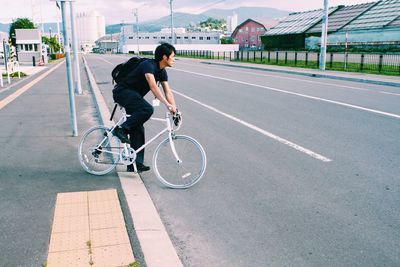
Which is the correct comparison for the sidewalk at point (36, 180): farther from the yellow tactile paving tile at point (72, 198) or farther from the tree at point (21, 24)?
the tree at point (21, 24)

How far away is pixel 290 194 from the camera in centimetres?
448

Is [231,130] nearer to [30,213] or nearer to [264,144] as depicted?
[264,144]

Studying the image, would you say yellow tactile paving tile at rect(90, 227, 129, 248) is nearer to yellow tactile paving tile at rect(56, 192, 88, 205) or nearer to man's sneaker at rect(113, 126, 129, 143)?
yellow tactile paving tile at rect(56, 192, 88, 205)

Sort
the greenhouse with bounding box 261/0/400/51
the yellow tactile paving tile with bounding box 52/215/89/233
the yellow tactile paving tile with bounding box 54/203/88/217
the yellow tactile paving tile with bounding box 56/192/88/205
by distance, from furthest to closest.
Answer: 1. the greenhouse with bounding box 261/0/400/51
2. the yellow tactile paving tile with bounding box 56/192/88/205
3. the yellow tactile paving tile with bounding box 54/203/88/217
4. the yellow tactile paving tile with bounding box 52/215/89/233

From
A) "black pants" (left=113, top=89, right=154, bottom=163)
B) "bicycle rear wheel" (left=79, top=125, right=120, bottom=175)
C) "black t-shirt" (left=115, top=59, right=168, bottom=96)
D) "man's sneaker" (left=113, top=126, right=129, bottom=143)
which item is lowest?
"bicycle rear wheel" (left=79, top=125, right=120, bottom=175)

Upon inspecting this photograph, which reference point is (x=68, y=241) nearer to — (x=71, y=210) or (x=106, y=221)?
(x=106, y=221)

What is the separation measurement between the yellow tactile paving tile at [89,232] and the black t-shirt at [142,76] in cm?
136

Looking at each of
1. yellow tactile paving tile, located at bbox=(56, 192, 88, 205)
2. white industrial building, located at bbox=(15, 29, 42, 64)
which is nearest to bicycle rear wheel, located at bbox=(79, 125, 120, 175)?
yellow tactile paving tile, located at bbox=(56, 192, 88, 205)

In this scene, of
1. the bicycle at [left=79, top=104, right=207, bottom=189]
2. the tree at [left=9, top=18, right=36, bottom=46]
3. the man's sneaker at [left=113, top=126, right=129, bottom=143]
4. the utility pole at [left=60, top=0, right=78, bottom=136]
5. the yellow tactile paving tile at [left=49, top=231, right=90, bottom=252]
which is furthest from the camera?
the tree at [left=9, top=18, right=36, bottom=46]

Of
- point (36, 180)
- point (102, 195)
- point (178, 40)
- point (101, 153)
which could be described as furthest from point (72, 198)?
point (178, 40)

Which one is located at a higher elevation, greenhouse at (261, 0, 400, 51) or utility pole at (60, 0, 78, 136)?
greenhouse at (261, 0, 400, 51)

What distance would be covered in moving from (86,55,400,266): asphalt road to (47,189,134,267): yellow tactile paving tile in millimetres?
488

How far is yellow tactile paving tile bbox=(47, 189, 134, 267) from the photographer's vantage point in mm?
3023

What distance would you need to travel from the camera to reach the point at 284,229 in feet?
11.9
